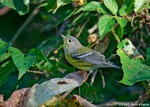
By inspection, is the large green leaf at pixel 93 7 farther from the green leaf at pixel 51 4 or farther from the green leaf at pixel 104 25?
the green leaf at pixel 51 4

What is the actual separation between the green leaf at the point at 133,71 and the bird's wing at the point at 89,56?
62 cm

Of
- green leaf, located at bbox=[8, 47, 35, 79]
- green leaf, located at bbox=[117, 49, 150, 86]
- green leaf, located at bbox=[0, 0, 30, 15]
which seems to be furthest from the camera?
green leaf, located at bbox=[0, 0, 30, 15]

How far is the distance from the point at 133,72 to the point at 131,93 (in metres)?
1.76

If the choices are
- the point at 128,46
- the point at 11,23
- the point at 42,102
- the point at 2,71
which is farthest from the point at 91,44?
the point at 11,23

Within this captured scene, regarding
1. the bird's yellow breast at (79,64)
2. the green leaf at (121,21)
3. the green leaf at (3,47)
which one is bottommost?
the bird's yellow breast at (79,64)

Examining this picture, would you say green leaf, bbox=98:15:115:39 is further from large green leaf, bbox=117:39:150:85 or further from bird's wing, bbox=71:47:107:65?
bird's wing, bbox=71:47:107:65

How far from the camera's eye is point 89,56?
3791 millimetres

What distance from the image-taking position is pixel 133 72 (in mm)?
2730

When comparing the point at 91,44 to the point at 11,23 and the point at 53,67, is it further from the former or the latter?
the point at 11,23

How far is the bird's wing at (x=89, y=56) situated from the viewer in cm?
361

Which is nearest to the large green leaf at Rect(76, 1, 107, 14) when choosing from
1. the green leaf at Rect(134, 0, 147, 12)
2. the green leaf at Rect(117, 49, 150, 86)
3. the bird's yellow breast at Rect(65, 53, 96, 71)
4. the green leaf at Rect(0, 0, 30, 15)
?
the green leaf at Rect(134, 0, 147, 12)

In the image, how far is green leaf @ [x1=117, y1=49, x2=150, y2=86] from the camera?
8.59 ft

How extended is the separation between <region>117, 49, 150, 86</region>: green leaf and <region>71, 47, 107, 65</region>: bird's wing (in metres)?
0.62

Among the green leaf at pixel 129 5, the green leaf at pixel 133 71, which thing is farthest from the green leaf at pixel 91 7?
the green leaf at pixel 133 71
